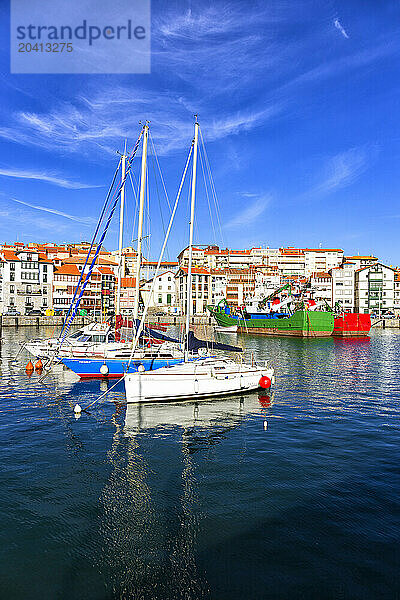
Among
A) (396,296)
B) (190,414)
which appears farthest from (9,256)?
(396,296)

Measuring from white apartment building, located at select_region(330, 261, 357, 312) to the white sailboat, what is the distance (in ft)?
412

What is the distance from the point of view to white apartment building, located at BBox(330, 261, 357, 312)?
Answer: 141875 millimetres

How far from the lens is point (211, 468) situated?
14.7 meters

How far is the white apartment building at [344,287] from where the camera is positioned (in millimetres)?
141875

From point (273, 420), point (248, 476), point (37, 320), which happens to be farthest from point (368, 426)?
point (37, 320)

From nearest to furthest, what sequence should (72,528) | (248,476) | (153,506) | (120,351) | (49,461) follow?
(72,528) → (153,506) → (248,476) → (49,461) → (120,351)

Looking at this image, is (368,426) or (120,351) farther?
(120,351)

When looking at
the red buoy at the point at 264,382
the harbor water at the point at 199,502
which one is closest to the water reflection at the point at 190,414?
the harbor water at the point at 199,502

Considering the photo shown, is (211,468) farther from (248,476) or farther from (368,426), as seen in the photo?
(368,426)

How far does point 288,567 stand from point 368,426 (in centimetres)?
1306

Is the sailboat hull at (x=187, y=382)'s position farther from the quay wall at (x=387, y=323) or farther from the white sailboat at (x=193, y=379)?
the quay wall at (x=387, y=323)

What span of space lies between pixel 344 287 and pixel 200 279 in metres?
53.2

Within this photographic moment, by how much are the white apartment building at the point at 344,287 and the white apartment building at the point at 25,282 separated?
98.3 metres

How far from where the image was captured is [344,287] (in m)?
142
